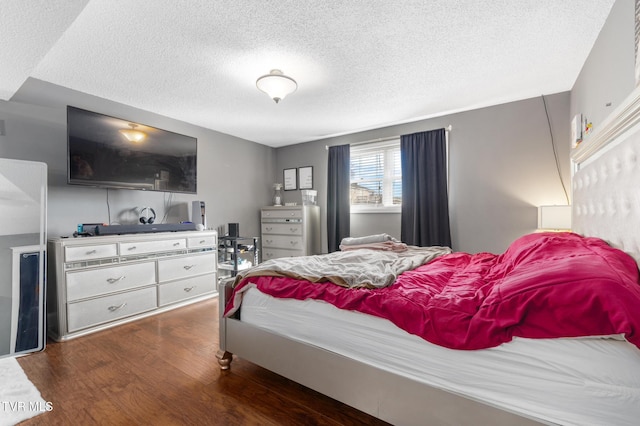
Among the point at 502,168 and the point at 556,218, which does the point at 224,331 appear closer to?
the point at 556,218

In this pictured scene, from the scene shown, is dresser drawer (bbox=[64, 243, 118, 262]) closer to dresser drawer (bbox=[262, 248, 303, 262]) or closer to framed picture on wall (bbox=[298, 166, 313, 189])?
dresser drawer (bbox=[262, 248, 303, 262])

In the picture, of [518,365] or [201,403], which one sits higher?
[518,365]

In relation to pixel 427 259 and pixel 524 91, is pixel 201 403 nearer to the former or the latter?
pixel 427 259

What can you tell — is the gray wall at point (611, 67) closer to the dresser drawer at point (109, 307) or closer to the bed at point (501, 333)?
the bed at point (501, 333)

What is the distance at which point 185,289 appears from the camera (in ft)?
11.2

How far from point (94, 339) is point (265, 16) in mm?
2940

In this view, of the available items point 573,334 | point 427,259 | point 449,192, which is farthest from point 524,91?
point 573,334

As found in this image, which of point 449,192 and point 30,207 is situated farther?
point 449,192

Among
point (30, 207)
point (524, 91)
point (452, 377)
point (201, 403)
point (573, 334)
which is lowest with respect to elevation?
point (201, 403)

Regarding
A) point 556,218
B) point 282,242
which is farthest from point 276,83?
point 556,218

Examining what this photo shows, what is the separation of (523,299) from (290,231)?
12.2 feet

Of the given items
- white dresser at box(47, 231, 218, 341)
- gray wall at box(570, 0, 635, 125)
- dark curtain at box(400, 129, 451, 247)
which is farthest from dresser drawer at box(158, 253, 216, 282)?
gray wall at box(570, 0, 635, 125)

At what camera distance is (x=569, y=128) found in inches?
120

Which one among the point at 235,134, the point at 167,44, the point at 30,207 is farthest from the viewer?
the point at 235,134
